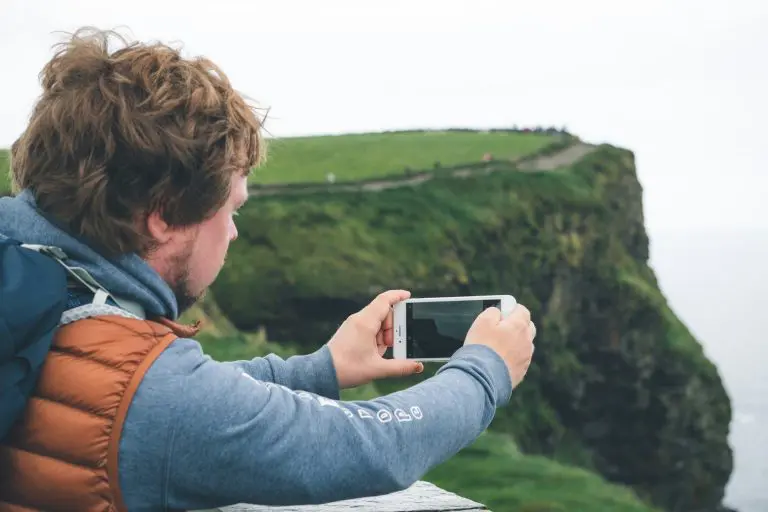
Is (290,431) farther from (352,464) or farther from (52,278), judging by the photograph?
(52,278)

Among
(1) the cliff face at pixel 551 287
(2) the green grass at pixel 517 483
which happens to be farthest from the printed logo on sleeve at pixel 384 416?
(1) the cliff face at pixel 551 287

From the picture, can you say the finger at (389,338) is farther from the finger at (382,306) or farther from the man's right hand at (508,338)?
the man's right hand at (508,338)

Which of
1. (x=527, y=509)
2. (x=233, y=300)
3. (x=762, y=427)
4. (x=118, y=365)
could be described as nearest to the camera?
(x=118, y=365)

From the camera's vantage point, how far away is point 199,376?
2.27 metres

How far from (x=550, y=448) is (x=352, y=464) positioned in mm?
22911

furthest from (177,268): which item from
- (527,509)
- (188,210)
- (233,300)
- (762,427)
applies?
(762,427)

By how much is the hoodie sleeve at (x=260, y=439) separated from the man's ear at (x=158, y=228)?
33 centimetres

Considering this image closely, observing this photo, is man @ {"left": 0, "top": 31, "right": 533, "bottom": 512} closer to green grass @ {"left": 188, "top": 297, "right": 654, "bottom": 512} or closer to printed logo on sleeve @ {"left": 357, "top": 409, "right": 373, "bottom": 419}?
printed logo on sleeve @ {"left": 357, "top": 409, "right": 373, "bottom": 419}

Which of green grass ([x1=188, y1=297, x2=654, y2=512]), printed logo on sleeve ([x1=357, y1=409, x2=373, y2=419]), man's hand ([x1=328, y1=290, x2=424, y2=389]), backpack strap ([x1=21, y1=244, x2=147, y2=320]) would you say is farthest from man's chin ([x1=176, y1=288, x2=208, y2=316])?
green grass ([x1=188, y1=297, x2=654, y2=512])

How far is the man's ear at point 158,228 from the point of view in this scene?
8.20ft

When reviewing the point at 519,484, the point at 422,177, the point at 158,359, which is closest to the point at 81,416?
the point at 158,359

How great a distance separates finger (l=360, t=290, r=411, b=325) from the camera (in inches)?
131

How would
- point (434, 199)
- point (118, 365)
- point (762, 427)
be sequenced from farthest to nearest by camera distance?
1. point (762, 427)
2. point (434, 199)
3. point (118, 365)

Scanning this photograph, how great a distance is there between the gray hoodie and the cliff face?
15.1 meters
